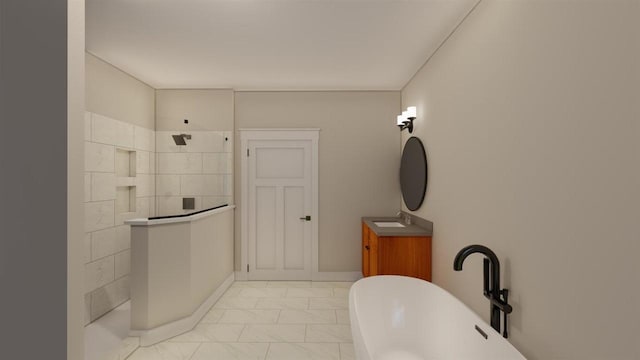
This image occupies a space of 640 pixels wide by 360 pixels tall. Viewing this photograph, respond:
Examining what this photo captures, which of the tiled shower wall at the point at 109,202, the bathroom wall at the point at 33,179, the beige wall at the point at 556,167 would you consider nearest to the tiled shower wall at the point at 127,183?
the tiled shower wall at the point at 109,202

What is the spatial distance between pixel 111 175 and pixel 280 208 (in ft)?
5.91

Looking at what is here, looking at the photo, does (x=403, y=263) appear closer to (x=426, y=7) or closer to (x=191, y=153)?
(x=426, y=7)

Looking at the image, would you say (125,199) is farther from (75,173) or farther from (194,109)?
(75,173)

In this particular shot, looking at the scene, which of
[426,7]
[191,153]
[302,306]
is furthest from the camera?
[191,153]

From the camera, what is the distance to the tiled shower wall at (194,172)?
3.73 m

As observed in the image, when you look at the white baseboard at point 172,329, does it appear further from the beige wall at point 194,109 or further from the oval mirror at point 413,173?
the oval mirror at point 413,173

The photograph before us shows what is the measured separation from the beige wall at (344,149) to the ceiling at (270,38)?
1.23ft

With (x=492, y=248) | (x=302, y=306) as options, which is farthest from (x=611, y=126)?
(x=302, y=306)

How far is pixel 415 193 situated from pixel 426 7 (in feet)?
5.65

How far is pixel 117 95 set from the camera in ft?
10.2

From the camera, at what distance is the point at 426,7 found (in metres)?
2.07

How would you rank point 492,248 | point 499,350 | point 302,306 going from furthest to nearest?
point 302,306, point 492,248, point 499,350

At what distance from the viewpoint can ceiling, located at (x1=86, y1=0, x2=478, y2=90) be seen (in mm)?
2090

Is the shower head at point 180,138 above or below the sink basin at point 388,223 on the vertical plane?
above
